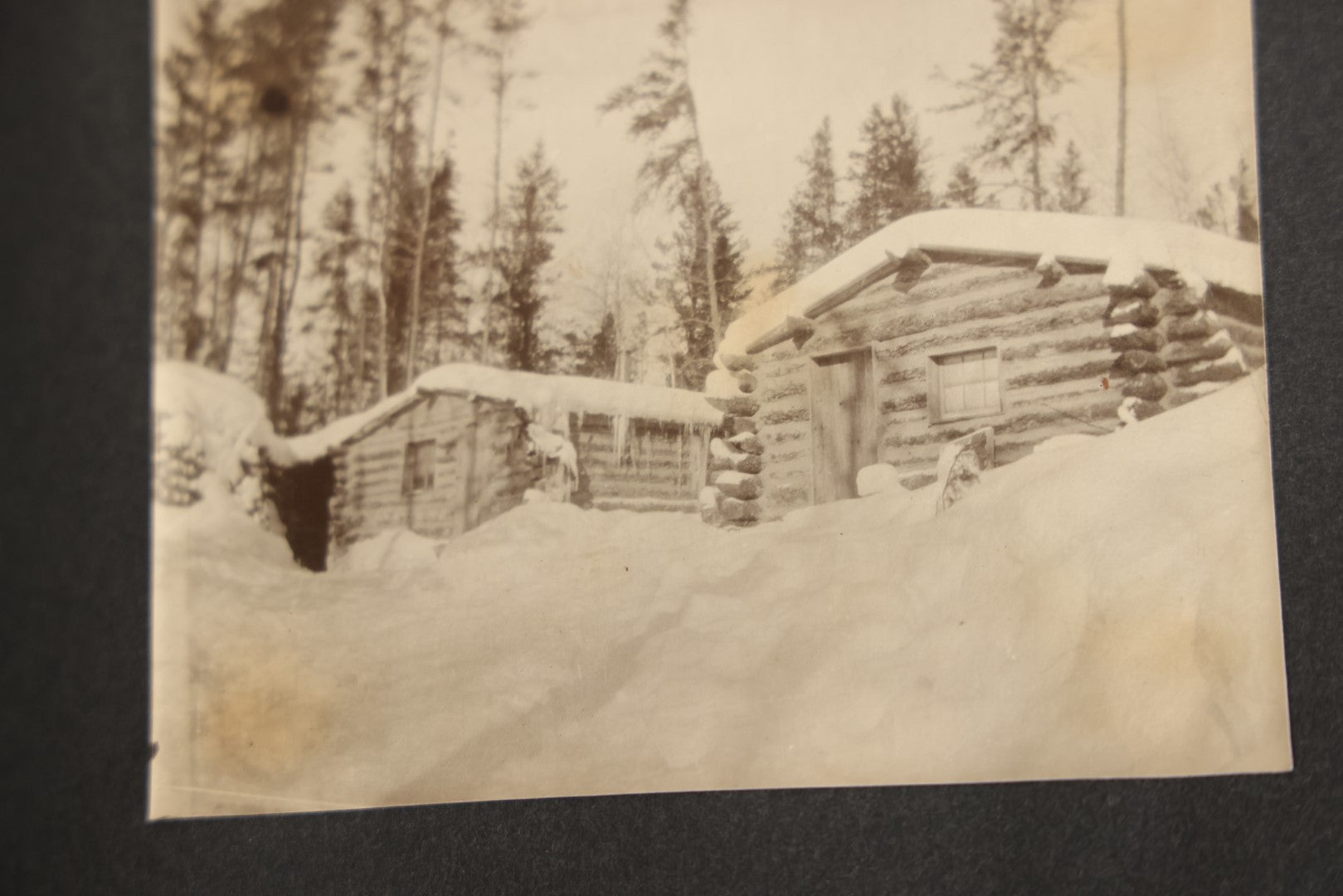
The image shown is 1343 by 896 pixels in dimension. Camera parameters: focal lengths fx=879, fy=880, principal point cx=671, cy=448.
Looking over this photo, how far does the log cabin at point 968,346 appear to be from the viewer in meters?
1.89

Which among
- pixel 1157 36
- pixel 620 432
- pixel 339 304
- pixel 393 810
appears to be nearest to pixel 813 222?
pixel 620 432

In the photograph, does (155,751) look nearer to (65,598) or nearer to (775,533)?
(65,598)

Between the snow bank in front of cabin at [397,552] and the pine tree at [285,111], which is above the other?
the pine tree at [285,111]

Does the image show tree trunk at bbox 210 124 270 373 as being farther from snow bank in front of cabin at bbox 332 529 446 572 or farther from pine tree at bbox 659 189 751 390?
pine tree at bbox 659 189 751 390

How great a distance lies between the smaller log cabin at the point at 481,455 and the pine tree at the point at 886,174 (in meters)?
0.56

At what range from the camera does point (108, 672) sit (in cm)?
217

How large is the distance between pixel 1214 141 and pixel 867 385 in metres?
0.94

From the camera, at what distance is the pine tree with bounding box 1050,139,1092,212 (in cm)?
195

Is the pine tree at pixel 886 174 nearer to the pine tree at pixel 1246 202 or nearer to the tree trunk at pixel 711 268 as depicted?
the tree trunk at pixel 711 268

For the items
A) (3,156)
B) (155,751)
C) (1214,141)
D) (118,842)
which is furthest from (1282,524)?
(3,156)

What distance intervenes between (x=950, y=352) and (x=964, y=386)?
0.27 feet

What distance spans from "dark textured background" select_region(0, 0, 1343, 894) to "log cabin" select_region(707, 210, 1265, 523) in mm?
301

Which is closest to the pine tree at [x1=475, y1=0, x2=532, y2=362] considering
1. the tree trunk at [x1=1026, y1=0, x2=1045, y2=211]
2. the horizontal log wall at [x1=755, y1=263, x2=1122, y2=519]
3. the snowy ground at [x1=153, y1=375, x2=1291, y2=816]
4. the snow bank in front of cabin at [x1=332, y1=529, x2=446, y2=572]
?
the snow bank in front of cabin at [x1=332, y1=529, x2=446, y2=572]

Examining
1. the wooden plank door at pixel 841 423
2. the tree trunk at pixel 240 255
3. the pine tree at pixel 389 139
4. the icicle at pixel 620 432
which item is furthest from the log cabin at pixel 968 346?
the tree trunk at pixel 240 255
